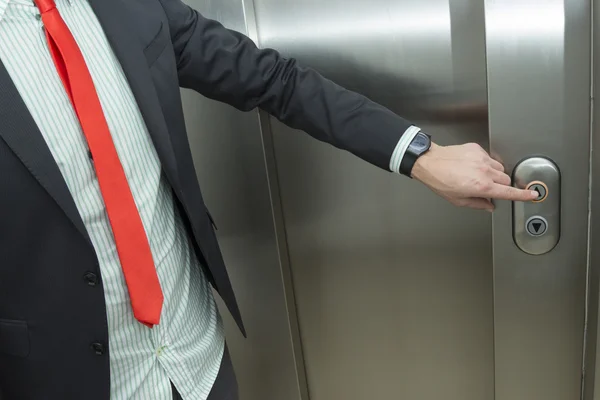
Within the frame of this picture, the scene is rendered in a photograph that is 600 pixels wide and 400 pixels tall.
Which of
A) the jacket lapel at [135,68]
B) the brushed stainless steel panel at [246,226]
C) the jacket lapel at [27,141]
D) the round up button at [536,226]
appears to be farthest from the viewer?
the brushed stainless steel panel at [246,226]

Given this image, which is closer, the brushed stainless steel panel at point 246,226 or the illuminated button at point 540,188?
the illuminated button at point 540,188

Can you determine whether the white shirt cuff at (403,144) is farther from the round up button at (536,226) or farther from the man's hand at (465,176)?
the round up button at (536,226)

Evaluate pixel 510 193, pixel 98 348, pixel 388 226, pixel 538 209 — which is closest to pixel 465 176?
pixel 510 193

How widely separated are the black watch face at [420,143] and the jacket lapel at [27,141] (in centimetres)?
52

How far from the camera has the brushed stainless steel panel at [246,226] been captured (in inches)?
53.5

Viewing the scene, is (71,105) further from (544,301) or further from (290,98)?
(544,301)

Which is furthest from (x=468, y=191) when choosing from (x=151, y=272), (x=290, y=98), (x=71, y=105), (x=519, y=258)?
(x=71, y=105)

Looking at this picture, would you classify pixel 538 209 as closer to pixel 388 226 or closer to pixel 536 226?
pixel 536 226

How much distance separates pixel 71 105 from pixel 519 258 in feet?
2.52

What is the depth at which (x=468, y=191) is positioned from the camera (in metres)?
1.03

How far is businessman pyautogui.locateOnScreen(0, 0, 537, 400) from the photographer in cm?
94

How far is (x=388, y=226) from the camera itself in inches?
52.0

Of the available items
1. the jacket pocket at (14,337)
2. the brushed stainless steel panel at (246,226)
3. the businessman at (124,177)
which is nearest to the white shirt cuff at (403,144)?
the businessman at (124,177)

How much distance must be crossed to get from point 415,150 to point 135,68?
17.5 inches
